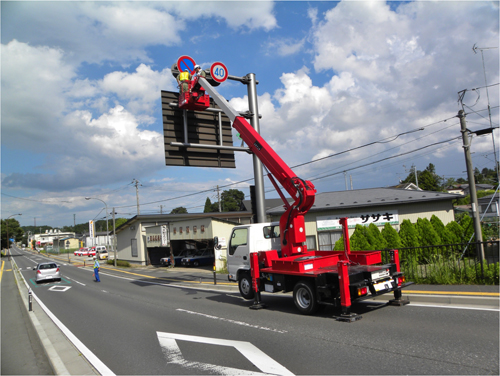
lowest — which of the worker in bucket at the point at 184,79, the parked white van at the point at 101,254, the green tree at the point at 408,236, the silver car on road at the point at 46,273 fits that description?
the parked white van at the point at 101,254

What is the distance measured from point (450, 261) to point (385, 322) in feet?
14.5

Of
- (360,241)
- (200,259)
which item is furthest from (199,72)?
(200,259)

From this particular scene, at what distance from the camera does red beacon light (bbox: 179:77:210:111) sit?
13.0 metres

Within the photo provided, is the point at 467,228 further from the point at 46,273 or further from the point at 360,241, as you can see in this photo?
the point at 46,273

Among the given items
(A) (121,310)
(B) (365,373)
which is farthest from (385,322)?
(A) (121,310)

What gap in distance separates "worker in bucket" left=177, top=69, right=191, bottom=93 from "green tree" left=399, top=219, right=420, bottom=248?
1424 cm

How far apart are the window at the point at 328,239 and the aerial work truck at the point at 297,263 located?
521 inches

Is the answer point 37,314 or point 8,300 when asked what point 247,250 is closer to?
point 37,314

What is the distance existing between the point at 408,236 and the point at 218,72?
1386cm

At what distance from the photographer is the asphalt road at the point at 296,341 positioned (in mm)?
4848

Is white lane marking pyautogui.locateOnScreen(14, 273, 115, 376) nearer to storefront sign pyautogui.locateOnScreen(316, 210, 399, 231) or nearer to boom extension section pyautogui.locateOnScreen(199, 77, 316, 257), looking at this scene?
boom extension section pyautogui.locateOnScreen(199, 77, 316, 257)

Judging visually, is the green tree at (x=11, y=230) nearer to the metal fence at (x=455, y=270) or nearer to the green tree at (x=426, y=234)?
the green tree at (x=426, y=234)

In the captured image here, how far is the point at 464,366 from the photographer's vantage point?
176 inches

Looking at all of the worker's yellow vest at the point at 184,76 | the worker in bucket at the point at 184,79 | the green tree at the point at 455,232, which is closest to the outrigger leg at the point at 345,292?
the worker in bucket at the point at 184,79
